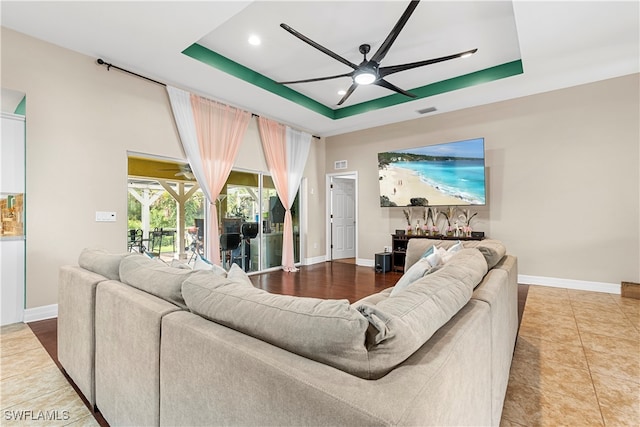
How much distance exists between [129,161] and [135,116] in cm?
61

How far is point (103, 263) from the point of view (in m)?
1.84

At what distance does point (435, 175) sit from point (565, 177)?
1820 millimetres

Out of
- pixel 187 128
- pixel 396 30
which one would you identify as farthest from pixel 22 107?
pixel 396 30

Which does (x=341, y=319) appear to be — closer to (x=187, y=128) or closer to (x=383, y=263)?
(x=187, y=128)

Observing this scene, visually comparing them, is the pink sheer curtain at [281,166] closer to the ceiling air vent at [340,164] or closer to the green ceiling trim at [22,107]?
the ceiling air vent at [340,164]

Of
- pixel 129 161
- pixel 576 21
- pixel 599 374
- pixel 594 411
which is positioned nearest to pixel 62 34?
pixel 129 161

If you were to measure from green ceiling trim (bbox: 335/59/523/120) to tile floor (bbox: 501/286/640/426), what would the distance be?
3.14 meters

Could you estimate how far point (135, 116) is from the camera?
A: 3.93 m

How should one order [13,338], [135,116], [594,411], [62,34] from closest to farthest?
[594,411], [13,338], [62,34], [135,116]

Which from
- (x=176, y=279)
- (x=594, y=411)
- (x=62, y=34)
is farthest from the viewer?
(x=62, y=34)

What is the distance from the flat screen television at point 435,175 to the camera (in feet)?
15.9

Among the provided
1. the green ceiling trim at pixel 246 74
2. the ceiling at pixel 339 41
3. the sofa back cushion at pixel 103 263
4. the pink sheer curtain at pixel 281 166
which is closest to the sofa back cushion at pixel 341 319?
the sofa back cushion at pixel 103 263

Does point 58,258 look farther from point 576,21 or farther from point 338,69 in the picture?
point 576,21

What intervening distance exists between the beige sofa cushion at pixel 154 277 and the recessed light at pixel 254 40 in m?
2.93
